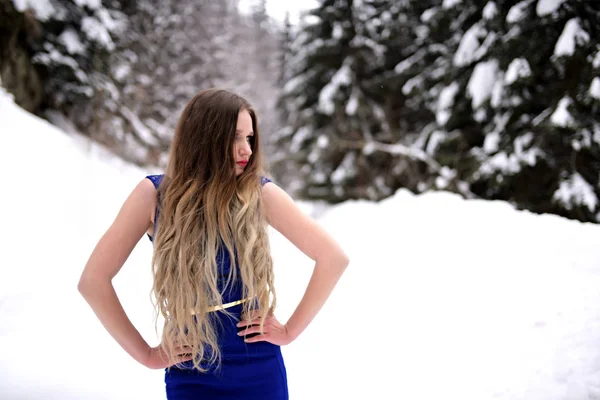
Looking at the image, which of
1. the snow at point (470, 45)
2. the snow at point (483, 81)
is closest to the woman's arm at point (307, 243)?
the snow at point (483, 81)

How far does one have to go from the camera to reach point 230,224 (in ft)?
5.04

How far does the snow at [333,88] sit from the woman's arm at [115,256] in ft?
41.7

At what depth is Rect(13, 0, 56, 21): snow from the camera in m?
8.15

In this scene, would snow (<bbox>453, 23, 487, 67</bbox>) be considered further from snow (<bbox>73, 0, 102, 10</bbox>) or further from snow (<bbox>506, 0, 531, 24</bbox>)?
snow (<bbox>73, 0, 102, 10</bbox>)

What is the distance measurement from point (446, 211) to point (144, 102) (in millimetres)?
15948

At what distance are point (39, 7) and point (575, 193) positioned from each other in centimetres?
1140

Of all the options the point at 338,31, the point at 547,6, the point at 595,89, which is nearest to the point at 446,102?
the point at 547,6

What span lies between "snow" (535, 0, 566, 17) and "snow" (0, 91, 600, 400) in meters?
3.57

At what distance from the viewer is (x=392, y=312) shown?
391cm

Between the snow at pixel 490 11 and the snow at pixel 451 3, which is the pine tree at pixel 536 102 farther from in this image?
the snow at pixel 451 3

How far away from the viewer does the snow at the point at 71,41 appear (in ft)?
33.2

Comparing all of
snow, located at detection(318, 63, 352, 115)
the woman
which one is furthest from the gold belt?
snow, located at detection(318, 63, 352, 115)

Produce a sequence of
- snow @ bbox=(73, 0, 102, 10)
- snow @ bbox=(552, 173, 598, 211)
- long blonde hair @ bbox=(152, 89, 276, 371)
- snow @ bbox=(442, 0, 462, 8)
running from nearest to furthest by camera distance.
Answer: long blonde hair @ bbox=(152, 89, 276, 371), snow @ bbox=(552, 173, 598, 211), snow @ bbox=(442, 0, 462, 8), snow @ bbox=(73, 0, 102, 10)

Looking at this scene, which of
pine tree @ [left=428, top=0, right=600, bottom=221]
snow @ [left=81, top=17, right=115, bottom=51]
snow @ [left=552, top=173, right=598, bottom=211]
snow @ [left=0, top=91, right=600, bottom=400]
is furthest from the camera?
snow @ [left=81, top=17, right=115, bottom=51]
